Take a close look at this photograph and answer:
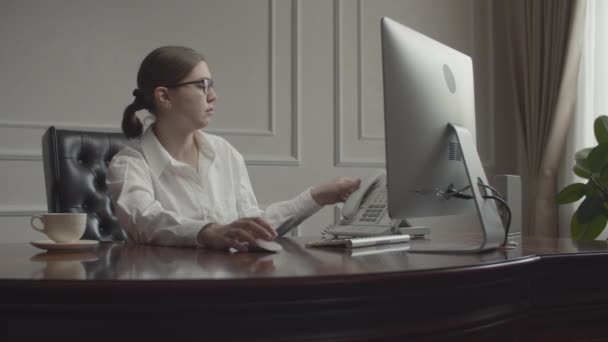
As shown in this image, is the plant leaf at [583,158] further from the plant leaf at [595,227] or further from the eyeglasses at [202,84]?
the eyeglasses at [202,84]

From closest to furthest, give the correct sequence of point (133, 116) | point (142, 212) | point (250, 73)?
point (142, 212) < point (133, 116) < point (250, 73)

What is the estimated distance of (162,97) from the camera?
1973 mm

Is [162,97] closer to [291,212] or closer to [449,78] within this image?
[291,212]

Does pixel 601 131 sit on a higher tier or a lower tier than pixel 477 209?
higher

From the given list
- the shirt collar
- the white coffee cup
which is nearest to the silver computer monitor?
the white coffee cup

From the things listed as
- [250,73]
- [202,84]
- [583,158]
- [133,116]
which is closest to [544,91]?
[583,158]

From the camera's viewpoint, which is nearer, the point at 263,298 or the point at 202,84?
the point at 263,298

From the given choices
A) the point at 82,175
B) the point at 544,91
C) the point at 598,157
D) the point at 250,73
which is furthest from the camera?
the point at 544,91

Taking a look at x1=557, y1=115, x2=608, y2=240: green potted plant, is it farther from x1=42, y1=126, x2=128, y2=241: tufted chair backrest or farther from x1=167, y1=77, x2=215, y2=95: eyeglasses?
x1=42, y1=126, x2=128, y2=241: tufted chair backrest

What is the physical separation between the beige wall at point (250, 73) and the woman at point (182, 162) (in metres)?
1.14

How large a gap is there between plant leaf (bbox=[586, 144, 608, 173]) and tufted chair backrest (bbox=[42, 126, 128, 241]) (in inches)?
70.6

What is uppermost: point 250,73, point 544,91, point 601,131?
point 250,73

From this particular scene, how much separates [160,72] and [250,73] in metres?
1.47

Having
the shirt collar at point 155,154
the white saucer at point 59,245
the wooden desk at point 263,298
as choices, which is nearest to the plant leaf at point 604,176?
the wooden desk at point 263,298
